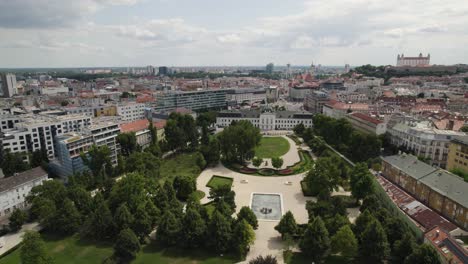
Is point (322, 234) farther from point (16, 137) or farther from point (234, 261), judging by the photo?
point (16, 137)

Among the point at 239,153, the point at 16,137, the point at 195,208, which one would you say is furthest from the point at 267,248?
the point at 16,137

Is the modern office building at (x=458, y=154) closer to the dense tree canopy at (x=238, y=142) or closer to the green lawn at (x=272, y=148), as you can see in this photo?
the green lawn at (x=272, y=148)

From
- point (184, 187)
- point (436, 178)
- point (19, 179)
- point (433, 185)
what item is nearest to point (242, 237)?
point (184, 187)

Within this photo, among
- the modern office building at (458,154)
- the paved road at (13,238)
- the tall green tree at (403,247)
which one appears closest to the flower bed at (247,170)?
the tall green tree at (403,247)

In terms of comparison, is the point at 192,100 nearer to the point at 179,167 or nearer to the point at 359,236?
the point at 179,167

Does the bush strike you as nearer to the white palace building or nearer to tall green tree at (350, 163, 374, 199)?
tall green tree at (350, 163, 374, 199)
